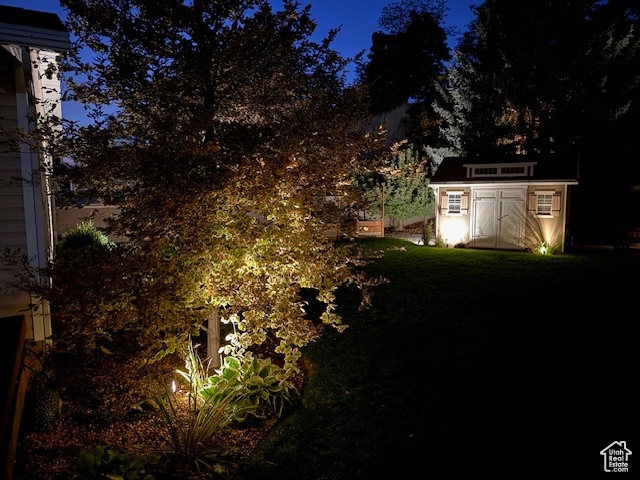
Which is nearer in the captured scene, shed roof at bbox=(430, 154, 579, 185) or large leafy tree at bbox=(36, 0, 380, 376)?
large leafy tree at bbox=(36, 0, 380, 376)

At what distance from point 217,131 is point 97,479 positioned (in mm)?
3811

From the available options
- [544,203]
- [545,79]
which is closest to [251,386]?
[544,203]

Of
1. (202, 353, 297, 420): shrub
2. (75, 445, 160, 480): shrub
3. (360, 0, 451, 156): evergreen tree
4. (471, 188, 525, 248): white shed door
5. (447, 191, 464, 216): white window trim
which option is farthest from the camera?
(360, 0, 451, 156): evergreen tree

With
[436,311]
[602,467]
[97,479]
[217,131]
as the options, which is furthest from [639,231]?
[97,479]

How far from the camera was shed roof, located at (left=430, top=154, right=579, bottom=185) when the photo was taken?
1581cm

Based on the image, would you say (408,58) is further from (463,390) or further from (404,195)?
(463,390)

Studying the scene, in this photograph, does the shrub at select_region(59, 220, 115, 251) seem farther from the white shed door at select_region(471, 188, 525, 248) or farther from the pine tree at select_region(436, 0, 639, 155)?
the pine tree at select_region(436, 0, 639, 155)

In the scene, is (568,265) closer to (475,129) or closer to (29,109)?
(29,109)

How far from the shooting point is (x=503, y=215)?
1670 cm

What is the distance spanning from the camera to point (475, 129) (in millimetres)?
26797

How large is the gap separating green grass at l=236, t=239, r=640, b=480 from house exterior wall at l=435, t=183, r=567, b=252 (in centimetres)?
714

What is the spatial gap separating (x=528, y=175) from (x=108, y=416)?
639 inches

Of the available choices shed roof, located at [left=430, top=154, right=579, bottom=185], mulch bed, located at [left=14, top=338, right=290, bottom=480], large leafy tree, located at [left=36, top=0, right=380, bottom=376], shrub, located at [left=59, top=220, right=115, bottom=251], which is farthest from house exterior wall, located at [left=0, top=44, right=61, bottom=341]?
shed roof, located at [left=430, top=154, right=579, bottom=185]

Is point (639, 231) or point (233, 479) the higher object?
point (639, 231)
